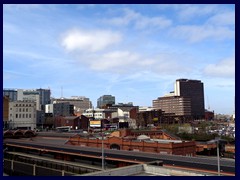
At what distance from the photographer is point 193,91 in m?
128

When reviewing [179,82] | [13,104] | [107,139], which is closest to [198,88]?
[179,82]

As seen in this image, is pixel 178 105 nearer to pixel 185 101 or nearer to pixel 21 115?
pixel 185 101

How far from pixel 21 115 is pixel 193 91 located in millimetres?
81932

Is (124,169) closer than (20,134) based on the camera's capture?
Yes

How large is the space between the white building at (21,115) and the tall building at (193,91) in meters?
73.6

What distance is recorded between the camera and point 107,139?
3294cm

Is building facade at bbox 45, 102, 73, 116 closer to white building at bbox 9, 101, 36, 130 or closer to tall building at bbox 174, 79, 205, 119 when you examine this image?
white building at bbox 9, 101, 36, 130

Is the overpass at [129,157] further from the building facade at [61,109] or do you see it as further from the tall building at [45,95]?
the tall building at [45,95]

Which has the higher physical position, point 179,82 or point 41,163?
point 179,82
